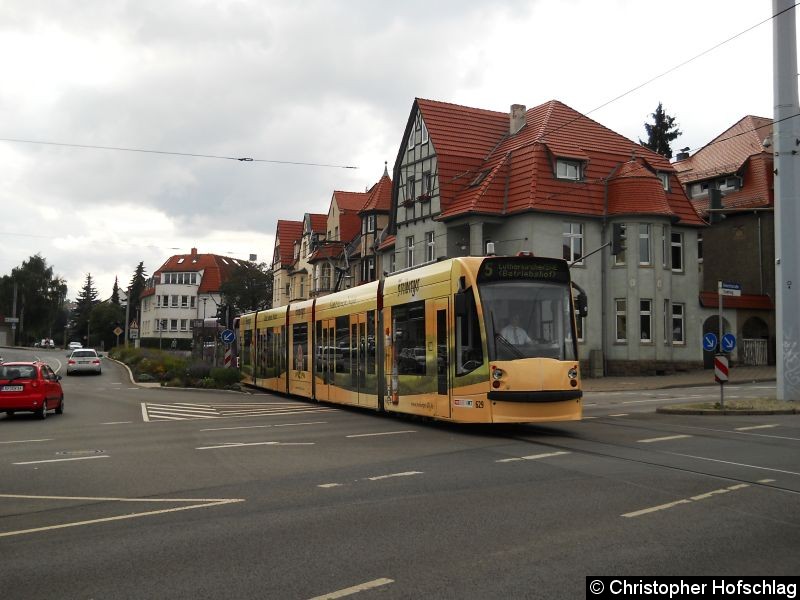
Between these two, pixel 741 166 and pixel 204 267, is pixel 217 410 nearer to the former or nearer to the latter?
pixel 741 166

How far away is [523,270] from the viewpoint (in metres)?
14.8

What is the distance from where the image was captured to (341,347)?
71.1 ft

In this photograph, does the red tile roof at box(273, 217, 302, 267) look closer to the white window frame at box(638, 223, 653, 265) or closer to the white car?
the white car

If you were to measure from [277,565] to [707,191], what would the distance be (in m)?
47.3

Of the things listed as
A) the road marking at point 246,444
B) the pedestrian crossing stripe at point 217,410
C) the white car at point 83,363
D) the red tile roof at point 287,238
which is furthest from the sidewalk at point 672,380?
the red tile roof at point 287,238

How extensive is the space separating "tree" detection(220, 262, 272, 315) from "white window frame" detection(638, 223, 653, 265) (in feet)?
167

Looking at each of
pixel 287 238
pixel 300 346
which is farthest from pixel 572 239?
pixel 287 238

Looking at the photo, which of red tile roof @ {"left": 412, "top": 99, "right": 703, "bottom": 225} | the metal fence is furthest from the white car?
the metal fence

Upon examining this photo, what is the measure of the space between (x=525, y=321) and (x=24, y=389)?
1360 centimetres

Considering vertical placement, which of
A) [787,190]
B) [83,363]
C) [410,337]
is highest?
[787,190]

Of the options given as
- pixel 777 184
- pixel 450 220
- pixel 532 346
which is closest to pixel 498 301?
pixel 532 346

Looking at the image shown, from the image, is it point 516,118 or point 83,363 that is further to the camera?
point 83,363

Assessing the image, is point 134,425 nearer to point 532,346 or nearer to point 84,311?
point 532,346

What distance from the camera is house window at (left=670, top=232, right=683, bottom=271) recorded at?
38.9 meters
